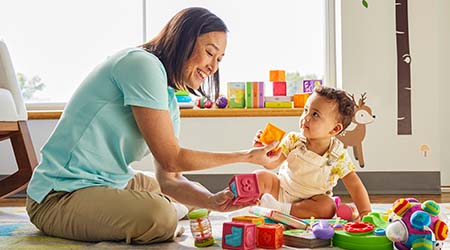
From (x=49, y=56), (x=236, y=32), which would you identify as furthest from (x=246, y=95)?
(x=49, y=56)

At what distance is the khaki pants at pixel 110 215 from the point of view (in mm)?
1486

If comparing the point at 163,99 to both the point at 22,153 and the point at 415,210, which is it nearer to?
the point at 415,210

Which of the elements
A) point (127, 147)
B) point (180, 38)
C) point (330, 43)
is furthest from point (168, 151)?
point (330, 43)

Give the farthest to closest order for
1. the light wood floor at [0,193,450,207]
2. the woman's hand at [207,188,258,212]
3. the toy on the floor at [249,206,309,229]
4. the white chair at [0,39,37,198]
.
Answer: the light wood floor at [0,193,450,207], the white chair at [0,39,37,198], the toy on the floor at [249,206,309,229], the woman's hand at [207,188,258,212]

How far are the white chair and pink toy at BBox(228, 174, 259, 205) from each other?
49.0 inches

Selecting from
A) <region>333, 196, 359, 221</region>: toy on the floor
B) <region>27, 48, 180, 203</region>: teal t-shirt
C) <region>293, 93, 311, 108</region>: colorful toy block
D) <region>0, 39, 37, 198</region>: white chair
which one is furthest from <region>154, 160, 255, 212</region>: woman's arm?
<region>293, 93, 311, 108</region>: colorful toy block

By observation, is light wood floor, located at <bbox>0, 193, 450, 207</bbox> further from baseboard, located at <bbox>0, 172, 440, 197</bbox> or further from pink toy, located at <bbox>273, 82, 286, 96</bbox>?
pink toy, located at <bbox>273, 82, 286, 96</bbox>

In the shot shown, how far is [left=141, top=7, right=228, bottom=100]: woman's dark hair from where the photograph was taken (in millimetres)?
1555

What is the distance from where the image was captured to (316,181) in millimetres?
1949

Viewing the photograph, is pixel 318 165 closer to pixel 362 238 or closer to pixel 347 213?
pixel 347 213

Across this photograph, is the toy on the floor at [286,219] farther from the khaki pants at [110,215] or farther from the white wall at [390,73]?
the white wall at [390,73]

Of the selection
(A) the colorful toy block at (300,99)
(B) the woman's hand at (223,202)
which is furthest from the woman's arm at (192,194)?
(A) the colorful toy block at (300,99)

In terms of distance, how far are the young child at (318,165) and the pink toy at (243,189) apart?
1.56 ft

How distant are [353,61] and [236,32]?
2.08ft
